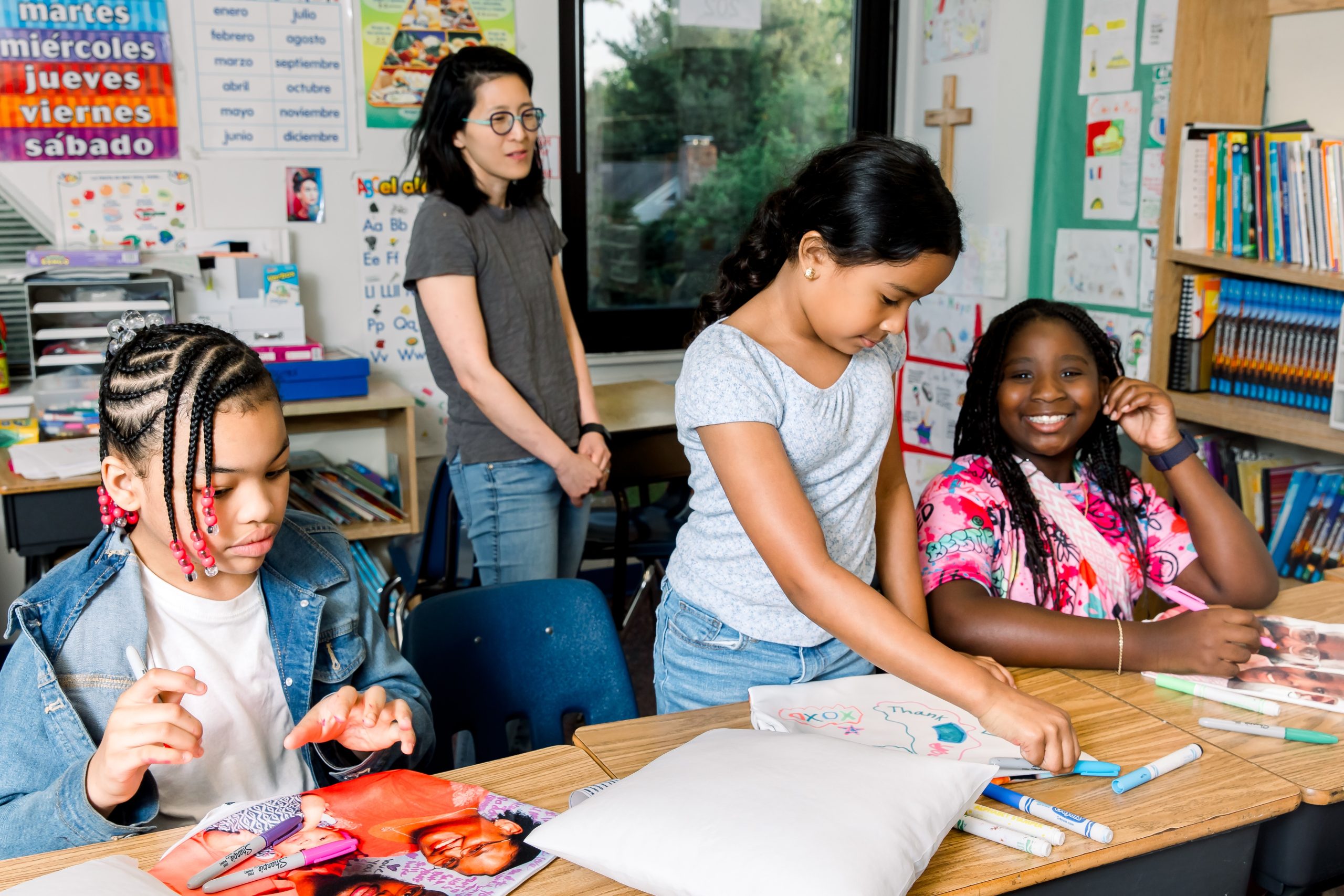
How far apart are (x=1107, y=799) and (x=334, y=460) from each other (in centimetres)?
252

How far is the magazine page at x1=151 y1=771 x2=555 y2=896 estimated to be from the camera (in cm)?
93

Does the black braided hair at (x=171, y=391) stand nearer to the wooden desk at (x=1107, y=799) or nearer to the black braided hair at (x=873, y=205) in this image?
the wooden desk at (x=1107, y=799)

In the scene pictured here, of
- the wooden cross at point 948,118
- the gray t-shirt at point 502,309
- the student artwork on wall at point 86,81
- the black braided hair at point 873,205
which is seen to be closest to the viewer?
the black braided hair at point 873,205

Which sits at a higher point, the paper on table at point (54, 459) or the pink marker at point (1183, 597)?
the paper on table at point (54, 459)

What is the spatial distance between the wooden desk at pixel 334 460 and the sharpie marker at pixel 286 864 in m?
1.31

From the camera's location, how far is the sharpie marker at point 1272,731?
1.25 meters

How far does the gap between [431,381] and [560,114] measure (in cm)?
87

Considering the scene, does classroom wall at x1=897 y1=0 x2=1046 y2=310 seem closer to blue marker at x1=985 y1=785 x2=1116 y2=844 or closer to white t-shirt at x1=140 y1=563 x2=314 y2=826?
blue marker at x1=985 y1=785 x2=1116 y2=844

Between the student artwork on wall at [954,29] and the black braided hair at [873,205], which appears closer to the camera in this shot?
the black braided hair at [873,205]

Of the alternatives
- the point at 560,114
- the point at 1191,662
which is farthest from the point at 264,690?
the point at 560,114

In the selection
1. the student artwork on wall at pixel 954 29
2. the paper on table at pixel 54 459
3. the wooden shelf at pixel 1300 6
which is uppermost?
the student artwork on wall at pixel 954 29

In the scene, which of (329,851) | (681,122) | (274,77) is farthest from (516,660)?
(681,122)

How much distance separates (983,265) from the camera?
11.3 feet

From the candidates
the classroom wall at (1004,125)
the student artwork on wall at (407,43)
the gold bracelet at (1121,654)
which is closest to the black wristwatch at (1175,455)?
the gold bracelet at (1121,654)
